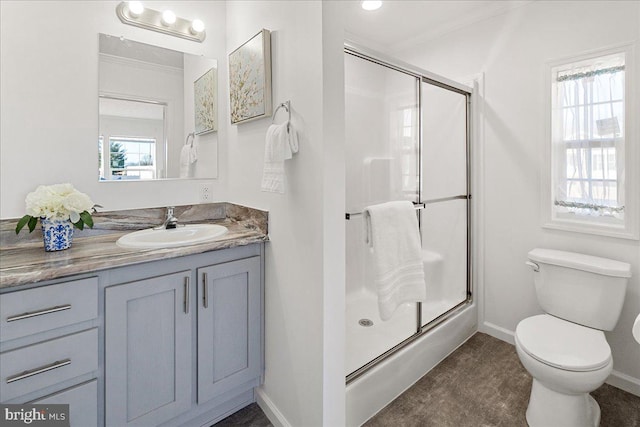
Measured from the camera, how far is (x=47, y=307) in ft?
3.70

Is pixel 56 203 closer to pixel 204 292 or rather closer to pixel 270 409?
pixel 204 292

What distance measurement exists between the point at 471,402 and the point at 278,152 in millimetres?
1702

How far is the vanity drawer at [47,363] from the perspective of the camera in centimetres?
107

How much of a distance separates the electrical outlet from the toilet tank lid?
82.3 inches

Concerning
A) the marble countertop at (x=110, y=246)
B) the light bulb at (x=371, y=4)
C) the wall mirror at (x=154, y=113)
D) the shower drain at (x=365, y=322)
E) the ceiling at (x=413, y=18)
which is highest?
the ceiling at (x=413, y=18)

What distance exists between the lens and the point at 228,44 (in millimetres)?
2062

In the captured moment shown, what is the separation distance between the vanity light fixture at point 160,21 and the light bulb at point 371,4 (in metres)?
1.14

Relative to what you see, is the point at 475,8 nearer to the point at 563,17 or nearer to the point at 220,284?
the point at 563,17

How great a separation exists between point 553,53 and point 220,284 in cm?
248

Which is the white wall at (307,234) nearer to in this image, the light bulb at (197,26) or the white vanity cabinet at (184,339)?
the white vanity cabinet at (184,339)

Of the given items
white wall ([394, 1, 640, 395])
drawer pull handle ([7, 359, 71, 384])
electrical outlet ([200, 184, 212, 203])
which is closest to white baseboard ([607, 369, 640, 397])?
white wall ([394, 1, 640, 395])

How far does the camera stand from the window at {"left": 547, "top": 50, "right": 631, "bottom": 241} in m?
1.85

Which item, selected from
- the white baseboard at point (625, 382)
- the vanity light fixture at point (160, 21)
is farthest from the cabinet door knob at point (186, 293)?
the white baseboard at point (625, 382)

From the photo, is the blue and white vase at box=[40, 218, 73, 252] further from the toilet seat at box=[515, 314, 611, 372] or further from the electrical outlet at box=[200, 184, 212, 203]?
the toilet seat at box=[515, 314, 611, 372]
